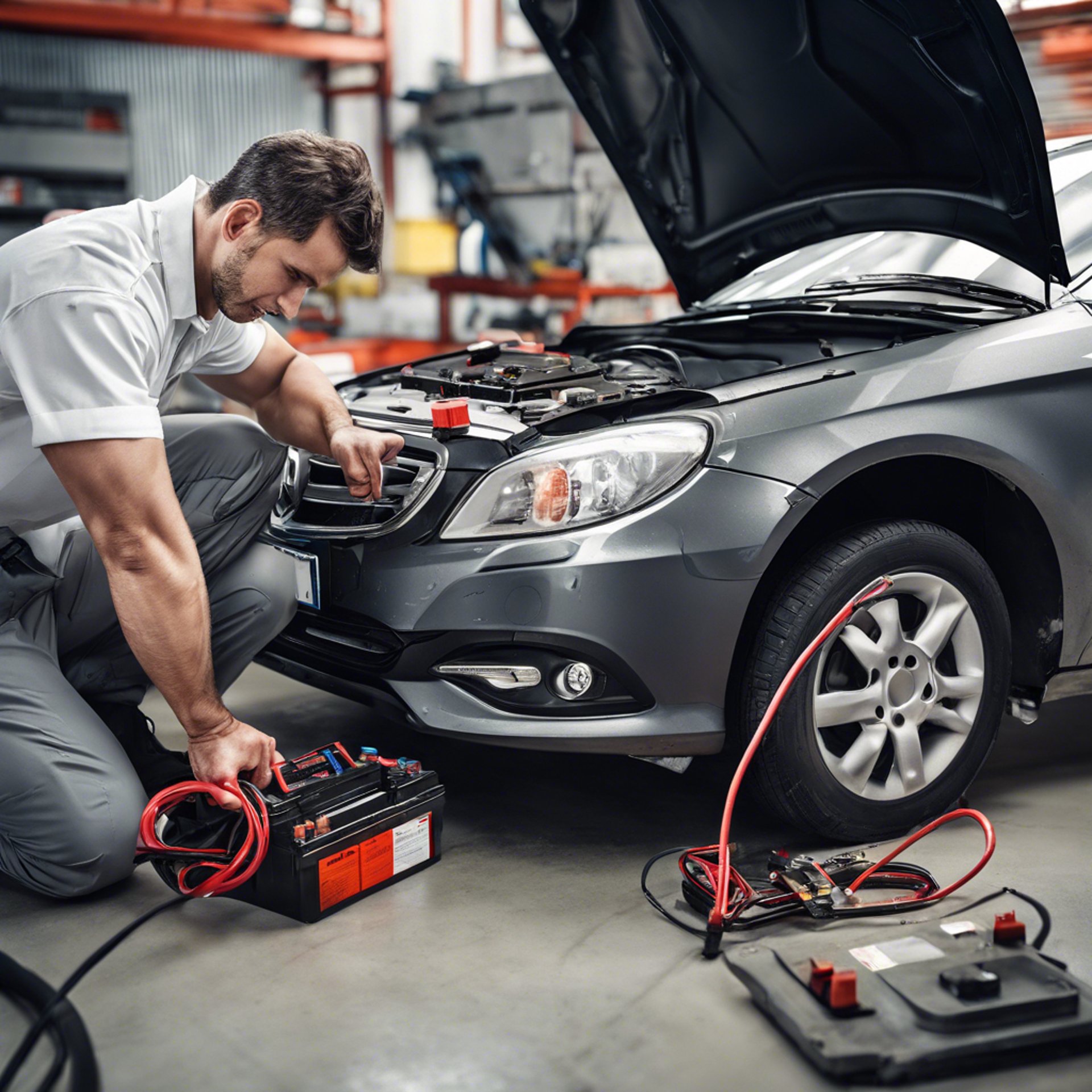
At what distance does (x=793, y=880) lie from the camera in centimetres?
187

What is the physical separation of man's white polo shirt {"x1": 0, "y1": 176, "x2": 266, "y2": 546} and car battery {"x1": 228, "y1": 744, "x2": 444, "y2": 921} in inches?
23.8

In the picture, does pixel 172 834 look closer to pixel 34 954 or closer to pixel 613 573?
pixel 34 954

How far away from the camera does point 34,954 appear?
1743 mm

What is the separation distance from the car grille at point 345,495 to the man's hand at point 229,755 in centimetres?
41

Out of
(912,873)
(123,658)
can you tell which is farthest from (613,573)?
(123,658)

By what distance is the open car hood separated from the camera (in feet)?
6.82

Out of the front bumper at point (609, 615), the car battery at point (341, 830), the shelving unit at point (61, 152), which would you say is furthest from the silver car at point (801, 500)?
the shelving unit at point (61, 152)

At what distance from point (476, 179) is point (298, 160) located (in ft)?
24.8

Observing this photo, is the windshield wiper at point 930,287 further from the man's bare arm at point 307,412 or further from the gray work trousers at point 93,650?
the gray work trousers at point 93,650

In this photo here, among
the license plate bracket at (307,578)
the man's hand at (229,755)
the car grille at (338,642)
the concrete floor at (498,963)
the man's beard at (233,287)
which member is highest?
the man's beard at (233,287)

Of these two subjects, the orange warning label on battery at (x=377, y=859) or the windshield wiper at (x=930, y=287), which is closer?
the orange warning label on battery at (x=377, y=859)

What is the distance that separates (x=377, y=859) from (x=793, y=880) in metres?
0.66

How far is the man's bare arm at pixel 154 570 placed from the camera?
1753 mm

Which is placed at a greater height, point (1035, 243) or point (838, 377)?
point (1035, 243)
